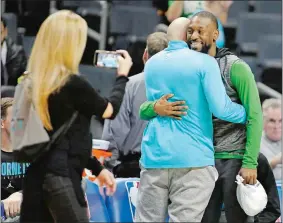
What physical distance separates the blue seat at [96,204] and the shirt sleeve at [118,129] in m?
0.25

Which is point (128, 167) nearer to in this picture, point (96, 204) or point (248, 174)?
point (96, 204)

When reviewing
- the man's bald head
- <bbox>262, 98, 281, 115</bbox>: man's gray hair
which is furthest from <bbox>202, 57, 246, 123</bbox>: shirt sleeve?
<bbox>262, 98, 281, 115</bbox>: man's gray hair

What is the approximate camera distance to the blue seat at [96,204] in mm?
6008

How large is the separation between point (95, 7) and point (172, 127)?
199 inches

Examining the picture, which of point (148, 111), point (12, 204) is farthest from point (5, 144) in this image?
point (148, 111)

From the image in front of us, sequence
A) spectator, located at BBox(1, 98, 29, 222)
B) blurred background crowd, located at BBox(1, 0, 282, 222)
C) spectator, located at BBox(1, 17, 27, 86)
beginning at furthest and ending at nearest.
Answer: blurred background crowd, located at BBox(1, 0, 282, 222) → spectator, located at BBox(1, 17, 27, 86) → spectator, located at BBox(1, 98, 29, 222)

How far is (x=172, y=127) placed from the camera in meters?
4.30

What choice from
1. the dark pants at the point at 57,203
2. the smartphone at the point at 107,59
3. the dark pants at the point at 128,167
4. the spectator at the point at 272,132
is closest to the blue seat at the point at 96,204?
the dark pants at the point at 128,167

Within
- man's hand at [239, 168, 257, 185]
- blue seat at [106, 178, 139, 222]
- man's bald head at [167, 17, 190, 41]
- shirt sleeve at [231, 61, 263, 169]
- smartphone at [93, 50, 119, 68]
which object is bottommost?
blue seat at [106, 178, 139, 222]

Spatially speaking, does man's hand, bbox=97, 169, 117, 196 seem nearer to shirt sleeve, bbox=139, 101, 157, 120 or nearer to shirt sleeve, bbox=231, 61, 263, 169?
shirt sleeve, bbox=139, 101, 157, 120

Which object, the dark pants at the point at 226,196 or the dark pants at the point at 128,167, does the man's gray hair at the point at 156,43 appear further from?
the dark pants at the point at 128,167

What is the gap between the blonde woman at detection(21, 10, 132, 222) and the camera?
4008 mm

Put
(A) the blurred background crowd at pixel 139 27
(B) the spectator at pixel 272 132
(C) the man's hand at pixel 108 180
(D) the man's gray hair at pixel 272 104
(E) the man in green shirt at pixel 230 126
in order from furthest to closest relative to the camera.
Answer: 1. (A) the blurred background crowd at pixel 139 27
2. (D) the man's gray hair at pixel 272 104
3. (B) the spectator at pixel 272 132
4. (E) the man in green shirt at pixel 230 126
5. (C) the man's hand at pixel 108 180

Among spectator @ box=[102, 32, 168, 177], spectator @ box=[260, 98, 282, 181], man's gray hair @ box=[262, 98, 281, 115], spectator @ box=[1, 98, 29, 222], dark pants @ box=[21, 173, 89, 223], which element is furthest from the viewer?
man's gray hair @ box=[262, 98, 281, 115]
